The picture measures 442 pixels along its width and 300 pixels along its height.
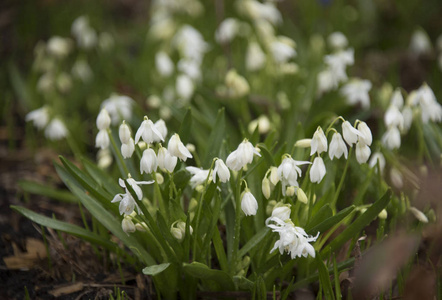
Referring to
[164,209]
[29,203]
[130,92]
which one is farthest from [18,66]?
[164,209]

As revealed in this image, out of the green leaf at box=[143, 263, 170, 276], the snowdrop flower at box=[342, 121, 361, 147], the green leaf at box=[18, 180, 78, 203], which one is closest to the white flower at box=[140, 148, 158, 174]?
the green leaf at box=[143, 263, 170, 276]

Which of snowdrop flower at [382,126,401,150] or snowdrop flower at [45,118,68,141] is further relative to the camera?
snowdrop flower at [45,118,68,141]

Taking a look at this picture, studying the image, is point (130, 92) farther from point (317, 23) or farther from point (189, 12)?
point (317, 23)

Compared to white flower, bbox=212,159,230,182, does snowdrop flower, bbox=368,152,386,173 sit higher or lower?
lower

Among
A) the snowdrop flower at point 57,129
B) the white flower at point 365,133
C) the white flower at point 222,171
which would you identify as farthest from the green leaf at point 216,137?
the snowdrop flower at point 57,129

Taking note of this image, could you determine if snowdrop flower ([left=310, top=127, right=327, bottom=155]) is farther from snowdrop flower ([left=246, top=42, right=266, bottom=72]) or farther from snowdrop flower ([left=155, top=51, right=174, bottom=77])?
snowdrop flower ([left=155, top=51, right=174, bottom=77])

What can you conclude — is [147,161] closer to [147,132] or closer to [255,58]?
[147,132]
